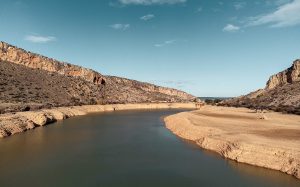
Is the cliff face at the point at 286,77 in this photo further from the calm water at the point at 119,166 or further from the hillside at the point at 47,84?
the calm water at the point at 119,166

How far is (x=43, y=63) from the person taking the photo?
15675 cm

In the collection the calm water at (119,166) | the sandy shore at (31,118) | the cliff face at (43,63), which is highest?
the cliff face at (43,63)

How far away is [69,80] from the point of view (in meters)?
157

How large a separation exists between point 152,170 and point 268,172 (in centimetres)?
1056

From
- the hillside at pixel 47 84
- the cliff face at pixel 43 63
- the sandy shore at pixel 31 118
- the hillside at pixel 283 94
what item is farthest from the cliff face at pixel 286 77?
the cliff face at pixel 43 63

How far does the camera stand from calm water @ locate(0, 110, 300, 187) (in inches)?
1037

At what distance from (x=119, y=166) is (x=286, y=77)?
114 m

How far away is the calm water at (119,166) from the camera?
26.3 meters

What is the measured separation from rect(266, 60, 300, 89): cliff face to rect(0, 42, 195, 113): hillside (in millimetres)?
72259

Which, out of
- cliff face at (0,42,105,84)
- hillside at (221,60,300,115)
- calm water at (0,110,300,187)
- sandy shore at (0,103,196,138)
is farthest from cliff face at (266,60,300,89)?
cliff face at (0,42,105,84)

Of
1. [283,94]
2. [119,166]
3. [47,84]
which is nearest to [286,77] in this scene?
[283,94]

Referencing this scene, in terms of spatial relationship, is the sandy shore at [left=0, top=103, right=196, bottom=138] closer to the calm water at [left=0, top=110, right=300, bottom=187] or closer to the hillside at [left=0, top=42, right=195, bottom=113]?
the calm water at [left=0, top=110, right=300, bottom=187]

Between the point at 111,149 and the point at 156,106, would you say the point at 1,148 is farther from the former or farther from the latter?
the point at 156,106

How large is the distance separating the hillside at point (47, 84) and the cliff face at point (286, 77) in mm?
72259
